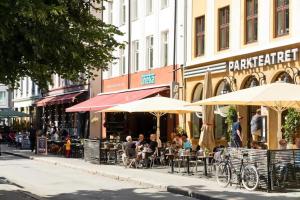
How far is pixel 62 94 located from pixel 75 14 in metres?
40.0

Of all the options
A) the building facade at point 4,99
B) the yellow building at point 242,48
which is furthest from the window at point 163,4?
the building facade at point 4,99

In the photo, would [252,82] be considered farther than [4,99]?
No

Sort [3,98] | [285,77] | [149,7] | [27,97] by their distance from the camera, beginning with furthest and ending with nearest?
[3,98] < [27,97] < [149,7] < [285,77]

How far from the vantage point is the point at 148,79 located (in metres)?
35.9

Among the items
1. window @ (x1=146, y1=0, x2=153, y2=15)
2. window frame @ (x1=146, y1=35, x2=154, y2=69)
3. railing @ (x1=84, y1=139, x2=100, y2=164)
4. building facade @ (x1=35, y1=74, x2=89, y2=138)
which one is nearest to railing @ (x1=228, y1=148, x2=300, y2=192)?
railing @ (x1=84, y1=139, x2=100, y2=164)

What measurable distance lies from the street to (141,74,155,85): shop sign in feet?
38.8

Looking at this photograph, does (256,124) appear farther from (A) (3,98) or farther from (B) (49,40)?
(A) (3,98)

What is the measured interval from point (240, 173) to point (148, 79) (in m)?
19.5

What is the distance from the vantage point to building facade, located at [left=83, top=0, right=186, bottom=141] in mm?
32781

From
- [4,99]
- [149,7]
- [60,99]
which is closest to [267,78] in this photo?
[149,7]

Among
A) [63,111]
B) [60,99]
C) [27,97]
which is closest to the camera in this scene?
[60,99]

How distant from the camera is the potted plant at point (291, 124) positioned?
22.2 metres

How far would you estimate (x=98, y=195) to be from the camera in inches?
632

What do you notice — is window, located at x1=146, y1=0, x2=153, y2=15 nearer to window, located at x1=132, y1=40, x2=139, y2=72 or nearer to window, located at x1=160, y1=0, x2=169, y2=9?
window, located at x1=160, y1=0, x2=169, y2=9
